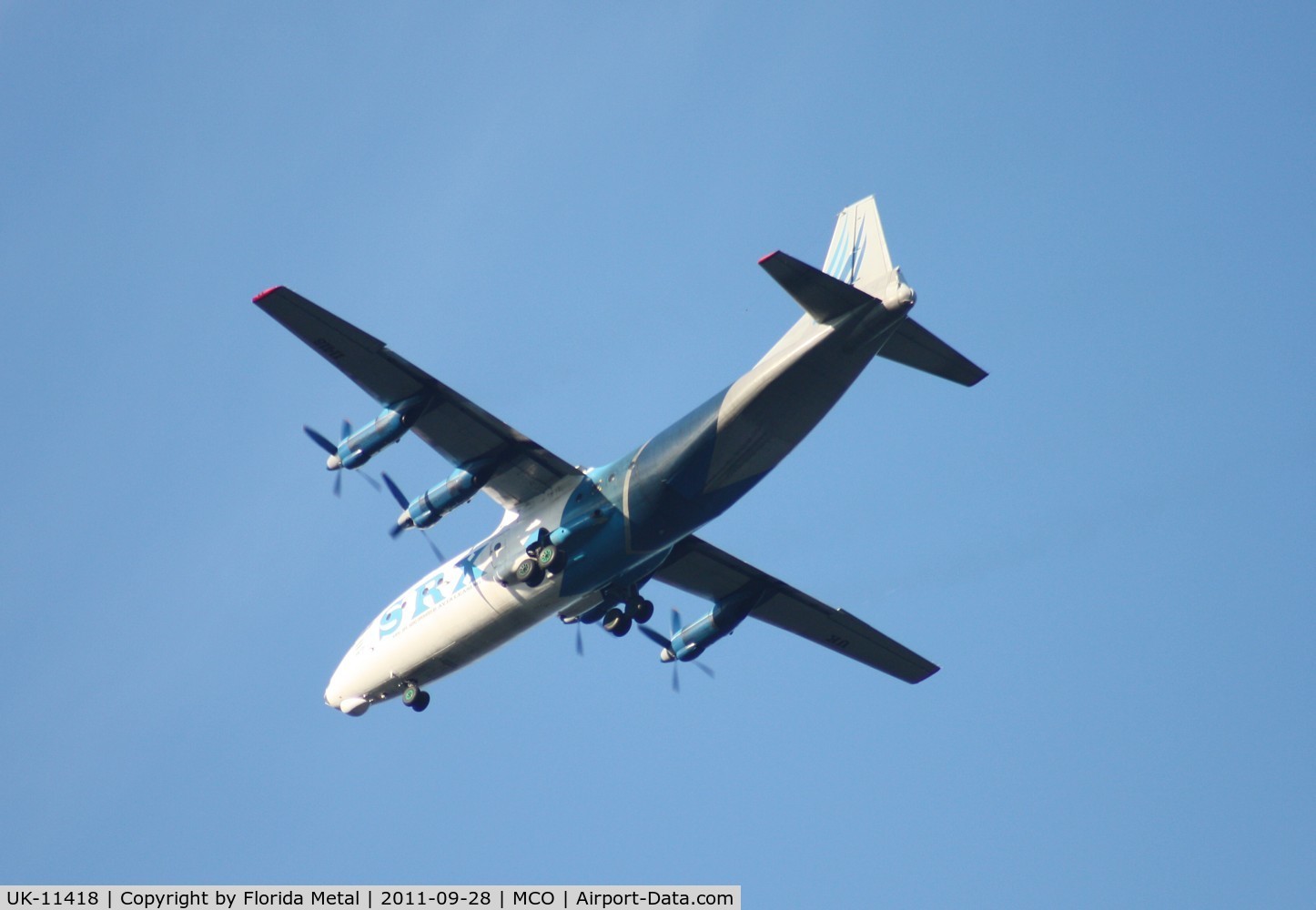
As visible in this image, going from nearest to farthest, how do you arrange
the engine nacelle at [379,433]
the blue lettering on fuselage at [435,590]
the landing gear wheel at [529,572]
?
the engine nacelle at [379,433]
the landing gear wheel at [529,572]
the blue lettering on fuselage at [435,590]

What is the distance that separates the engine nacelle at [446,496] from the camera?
32344 mm

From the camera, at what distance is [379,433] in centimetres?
3127

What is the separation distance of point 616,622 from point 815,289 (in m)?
10.00

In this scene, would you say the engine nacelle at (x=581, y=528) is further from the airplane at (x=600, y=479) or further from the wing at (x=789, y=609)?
the wing at (x=789, y=609)

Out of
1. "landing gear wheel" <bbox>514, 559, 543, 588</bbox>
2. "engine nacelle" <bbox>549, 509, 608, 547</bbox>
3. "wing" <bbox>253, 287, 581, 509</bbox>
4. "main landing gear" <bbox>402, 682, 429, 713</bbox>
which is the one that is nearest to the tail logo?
"engine nacelle" <bbox>549, 509, 608, 547</bbox>

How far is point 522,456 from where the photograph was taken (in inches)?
1284

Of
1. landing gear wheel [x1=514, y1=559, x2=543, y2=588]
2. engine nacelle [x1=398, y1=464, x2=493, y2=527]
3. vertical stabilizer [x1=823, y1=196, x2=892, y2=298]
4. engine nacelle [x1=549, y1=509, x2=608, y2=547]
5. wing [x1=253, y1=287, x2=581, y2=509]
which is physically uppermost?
vertical stabilizer [x1=823, y1=196, x2=892, y2=298]

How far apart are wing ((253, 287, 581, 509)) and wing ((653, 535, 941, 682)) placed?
4.41m

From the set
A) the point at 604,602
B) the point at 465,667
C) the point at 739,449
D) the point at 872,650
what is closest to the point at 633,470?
the point at 739,449

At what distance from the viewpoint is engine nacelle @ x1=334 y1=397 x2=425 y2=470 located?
31.2 metres

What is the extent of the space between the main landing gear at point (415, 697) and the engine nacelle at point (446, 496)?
4758mm

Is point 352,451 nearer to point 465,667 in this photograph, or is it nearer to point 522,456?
point 522,456

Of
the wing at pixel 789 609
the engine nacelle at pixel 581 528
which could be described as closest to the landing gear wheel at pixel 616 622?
the wing at pixel 789 609

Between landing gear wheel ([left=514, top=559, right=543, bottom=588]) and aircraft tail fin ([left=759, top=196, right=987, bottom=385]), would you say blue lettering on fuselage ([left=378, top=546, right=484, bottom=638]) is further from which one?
aircraft tail fin ([left=759, top=196, right=987, bottom=385])
